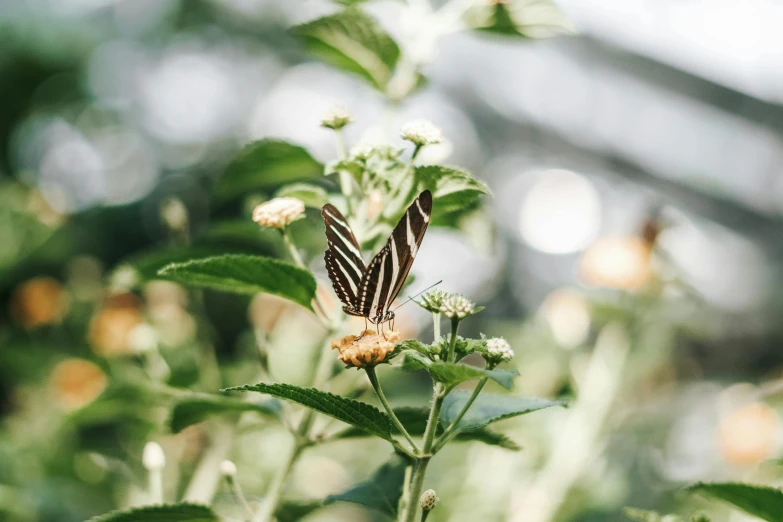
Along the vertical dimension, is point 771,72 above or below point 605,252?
above

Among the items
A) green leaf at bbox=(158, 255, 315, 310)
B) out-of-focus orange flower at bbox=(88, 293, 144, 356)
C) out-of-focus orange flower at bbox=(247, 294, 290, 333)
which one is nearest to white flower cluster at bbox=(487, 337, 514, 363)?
green leaf at bbox=(158, 255, 315, 310)

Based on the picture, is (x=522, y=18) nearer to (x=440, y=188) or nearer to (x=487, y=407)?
(x=440, y=188)

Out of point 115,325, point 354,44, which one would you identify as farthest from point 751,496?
point 115,325

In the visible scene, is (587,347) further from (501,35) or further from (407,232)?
(407,232)

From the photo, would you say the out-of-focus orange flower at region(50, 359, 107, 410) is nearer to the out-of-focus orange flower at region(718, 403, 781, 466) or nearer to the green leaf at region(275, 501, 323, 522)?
the green leaf at region(275, 501, 323, 522)

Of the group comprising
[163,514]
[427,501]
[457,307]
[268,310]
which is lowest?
[268,310]

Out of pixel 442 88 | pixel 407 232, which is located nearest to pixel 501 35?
pixel 407 232
